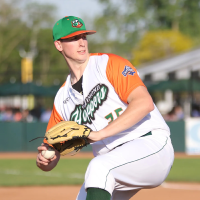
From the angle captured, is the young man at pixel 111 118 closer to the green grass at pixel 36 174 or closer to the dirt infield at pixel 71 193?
the dirt infield at pixel 71 193

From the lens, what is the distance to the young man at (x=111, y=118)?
2623 millimetres

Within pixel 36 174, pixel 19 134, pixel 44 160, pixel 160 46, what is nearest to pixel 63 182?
pixel 36 174

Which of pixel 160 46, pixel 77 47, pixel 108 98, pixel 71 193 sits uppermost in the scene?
pixel 77 47

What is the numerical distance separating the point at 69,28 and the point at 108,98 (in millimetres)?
615

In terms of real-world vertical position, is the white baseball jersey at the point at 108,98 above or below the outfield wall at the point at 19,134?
above

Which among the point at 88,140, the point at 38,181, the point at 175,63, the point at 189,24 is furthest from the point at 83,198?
the point at 189,24

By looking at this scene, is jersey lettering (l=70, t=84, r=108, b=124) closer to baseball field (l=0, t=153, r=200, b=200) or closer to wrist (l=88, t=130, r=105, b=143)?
wrist (l=88, t=130, r=105, b=143)

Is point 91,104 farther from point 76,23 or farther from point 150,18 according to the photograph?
point 150,18

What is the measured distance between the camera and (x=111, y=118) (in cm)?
298

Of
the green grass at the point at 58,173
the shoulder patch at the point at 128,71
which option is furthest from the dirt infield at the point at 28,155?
the shoulder patch at the point at 128,71

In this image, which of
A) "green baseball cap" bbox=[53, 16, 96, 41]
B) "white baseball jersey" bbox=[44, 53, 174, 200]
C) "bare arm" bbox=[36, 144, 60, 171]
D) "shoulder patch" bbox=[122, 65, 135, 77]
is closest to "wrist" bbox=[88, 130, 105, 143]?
"white baseball jersey" bbox=[44, 53, 174, 200]

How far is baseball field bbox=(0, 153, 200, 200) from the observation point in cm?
720

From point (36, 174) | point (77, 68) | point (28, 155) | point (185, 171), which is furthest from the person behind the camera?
point (28, 155)

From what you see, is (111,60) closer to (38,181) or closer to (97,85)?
(97,85)
